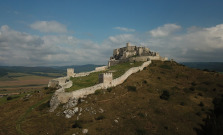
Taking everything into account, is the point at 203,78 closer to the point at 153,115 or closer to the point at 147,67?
the point at 147,67

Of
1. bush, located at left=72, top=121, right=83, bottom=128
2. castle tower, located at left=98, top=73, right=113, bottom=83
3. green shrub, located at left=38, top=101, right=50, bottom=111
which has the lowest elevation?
bush, located at left=72, top=121, right=83, bottom=128

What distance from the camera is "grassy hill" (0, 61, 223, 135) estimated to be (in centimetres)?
2462

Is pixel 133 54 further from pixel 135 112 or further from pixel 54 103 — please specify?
pixel 54 103

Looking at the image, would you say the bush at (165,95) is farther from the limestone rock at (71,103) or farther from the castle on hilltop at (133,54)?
the castle on hilltop at (133,54)

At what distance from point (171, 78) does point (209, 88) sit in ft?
32.4

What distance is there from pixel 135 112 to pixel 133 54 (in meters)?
51.2

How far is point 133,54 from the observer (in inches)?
3059

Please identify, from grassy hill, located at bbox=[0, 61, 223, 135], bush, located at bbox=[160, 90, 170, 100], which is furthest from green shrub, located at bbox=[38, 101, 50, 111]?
bush, located at bbox=[160, 90, 170, 100]

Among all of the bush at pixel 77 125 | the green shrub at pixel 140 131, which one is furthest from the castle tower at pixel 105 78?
the green shrub at pixel 140 131

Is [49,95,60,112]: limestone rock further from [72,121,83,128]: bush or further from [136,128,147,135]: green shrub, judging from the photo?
[136,128,147,135]: green shrub

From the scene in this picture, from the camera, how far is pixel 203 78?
157 feet

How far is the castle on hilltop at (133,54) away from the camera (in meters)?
65.8

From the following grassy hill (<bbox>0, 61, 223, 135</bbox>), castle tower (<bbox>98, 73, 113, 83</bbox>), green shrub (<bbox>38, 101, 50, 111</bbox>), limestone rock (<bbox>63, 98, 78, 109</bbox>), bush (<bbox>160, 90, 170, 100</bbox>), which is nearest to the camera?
grassy hill (<bbox>0, 61, 223, 135</bbox>)

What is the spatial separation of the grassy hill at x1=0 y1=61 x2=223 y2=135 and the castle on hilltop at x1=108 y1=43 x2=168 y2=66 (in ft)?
73.6
